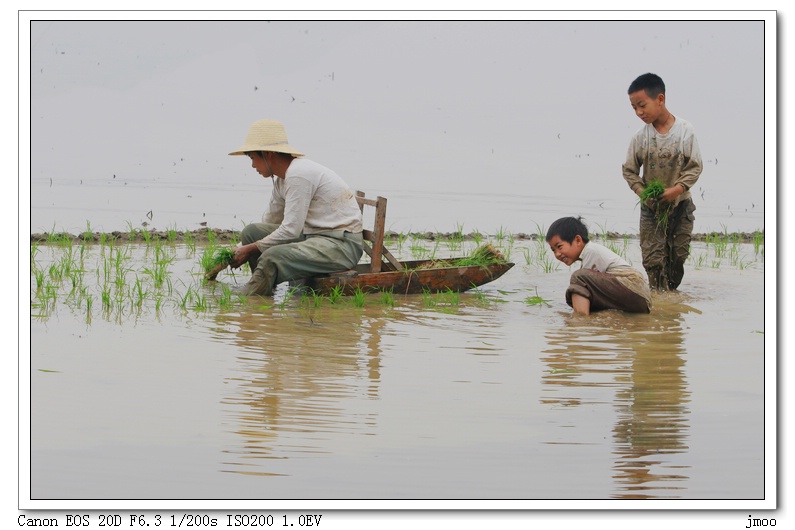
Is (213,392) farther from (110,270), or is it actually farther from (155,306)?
(110,270)

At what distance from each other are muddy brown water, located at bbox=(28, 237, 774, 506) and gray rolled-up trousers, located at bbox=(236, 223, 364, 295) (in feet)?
0.53

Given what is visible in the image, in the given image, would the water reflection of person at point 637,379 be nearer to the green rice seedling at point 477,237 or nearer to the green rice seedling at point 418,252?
the green rice seedling at point 418,252

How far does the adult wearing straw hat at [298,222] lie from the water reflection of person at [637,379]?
1671 mm

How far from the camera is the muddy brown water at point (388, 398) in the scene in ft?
13.5

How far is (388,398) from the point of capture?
4.90 meters

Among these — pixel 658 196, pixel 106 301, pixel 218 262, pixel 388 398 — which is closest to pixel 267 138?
pixel 218 262

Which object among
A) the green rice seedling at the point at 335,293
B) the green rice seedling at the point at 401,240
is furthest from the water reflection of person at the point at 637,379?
the green rice seedling at the point at 401,240

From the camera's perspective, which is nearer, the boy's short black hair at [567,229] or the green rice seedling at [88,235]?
the boy's short black hair at [567,229]

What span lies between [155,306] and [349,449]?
300 centimetres

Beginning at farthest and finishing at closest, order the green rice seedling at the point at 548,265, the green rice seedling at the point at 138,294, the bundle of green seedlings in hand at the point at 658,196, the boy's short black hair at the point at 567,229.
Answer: the green rice seedling at the point at 548,265 → the bundle of green seedlings in hand at the point at 658,196 → the green rice seedling at the point at 138,294 → the boy's short black hair at the point at 567,229

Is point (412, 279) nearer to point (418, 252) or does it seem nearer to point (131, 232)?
point (418, 252)

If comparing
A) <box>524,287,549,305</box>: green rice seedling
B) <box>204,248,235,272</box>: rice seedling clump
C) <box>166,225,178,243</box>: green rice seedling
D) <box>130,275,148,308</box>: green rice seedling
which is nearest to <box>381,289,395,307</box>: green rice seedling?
<box>524,287,549,305</box>: green rice seedling

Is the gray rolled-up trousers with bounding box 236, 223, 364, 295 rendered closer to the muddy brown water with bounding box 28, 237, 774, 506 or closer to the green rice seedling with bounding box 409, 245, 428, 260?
the muddy brown water with bounding box 28, 237, 774, 506

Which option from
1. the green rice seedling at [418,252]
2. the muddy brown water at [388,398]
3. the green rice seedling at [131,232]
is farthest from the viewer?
the green rice seedling at [131,232]
